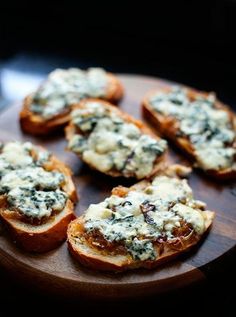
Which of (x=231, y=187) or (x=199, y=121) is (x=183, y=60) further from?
(x=231, y=187)

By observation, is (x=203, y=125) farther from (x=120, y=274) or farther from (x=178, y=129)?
(x=120, y=274)

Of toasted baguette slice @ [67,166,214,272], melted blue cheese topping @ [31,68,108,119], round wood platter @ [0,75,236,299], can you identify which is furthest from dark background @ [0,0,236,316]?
toasted baguette slice @ [67,166,214,272]

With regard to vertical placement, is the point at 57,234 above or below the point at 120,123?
below

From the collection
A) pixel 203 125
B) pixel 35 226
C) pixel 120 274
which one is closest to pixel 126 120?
pixel 203 125

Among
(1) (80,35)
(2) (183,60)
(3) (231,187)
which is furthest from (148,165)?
(1) (80,35)

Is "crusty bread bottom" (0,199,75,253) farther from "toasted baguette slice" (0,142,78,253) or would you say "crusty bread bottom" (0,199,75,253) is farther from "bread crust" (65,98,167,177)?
"bread crust" (65,98,167,177)

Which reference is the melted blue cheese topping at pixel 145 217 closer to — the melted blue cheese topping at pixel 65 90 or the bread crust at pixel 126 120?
the bread crust at pixel 126 120
